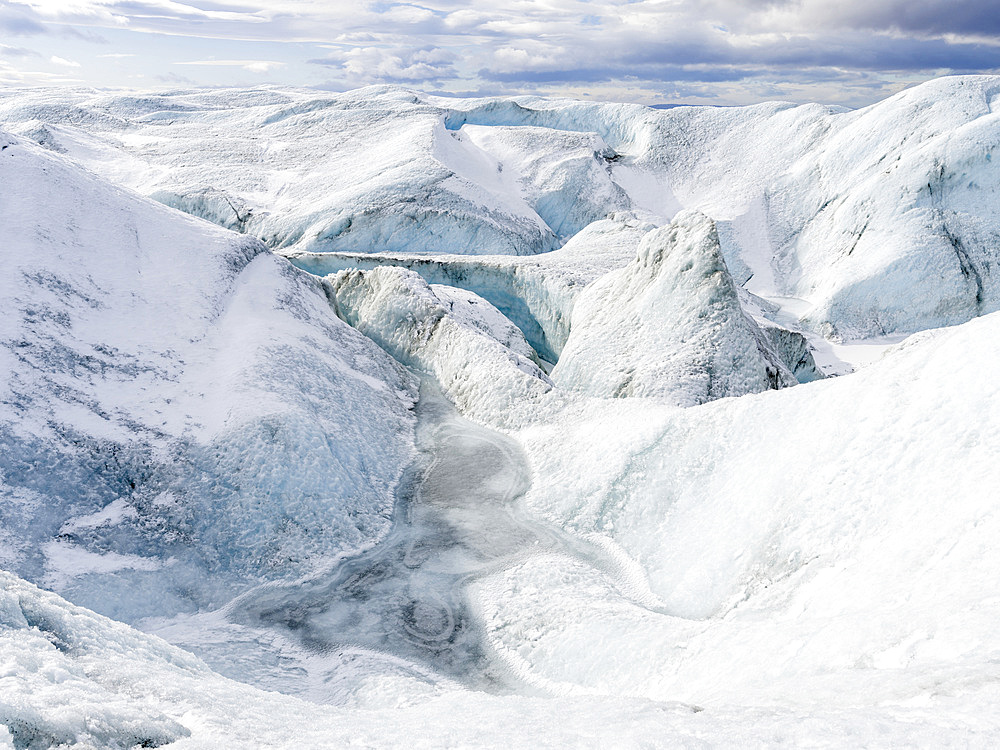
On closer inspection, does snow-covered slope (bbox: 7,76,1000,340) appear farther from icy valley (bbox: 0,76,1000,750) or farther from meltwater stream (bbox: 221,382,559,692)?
meltwater stream (bbox: 221,382,559,692)

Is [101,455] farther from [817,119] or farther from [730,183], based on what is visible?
[817,119]

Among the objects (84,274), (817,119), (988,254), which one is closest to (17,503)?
(84,274)

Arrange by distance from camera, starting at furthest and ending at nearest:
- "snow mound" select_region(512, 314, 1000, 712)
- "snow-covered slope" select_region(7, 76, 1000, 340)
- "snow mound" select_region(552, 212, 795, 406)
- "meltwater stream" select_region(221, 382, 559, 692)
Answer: "snow-covered slope" select_region(7, 76, 1000, 340) < "snow mound" select_region(552, 212, 795, 406) < "meltwater stream" select_region(221, 382, 559, 692) < "snow mound" select_region(512, 314, 1000, 712)

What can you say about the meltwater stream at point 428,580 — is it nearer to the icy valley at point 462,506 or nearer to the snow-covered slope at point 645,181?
the icy valley at point 462,506

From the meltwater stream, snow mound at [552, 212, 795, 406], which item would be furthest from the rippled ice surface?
snow mound at [552, 212, 795, 406]

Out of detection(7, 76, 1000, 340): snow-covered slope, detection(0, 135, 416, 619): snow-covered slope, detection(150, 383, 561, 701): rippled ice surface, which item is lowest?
detection(150, 383, 561, 701): rippled ice surface

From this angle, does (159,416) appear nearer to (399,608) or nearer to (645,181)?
(399,608)
